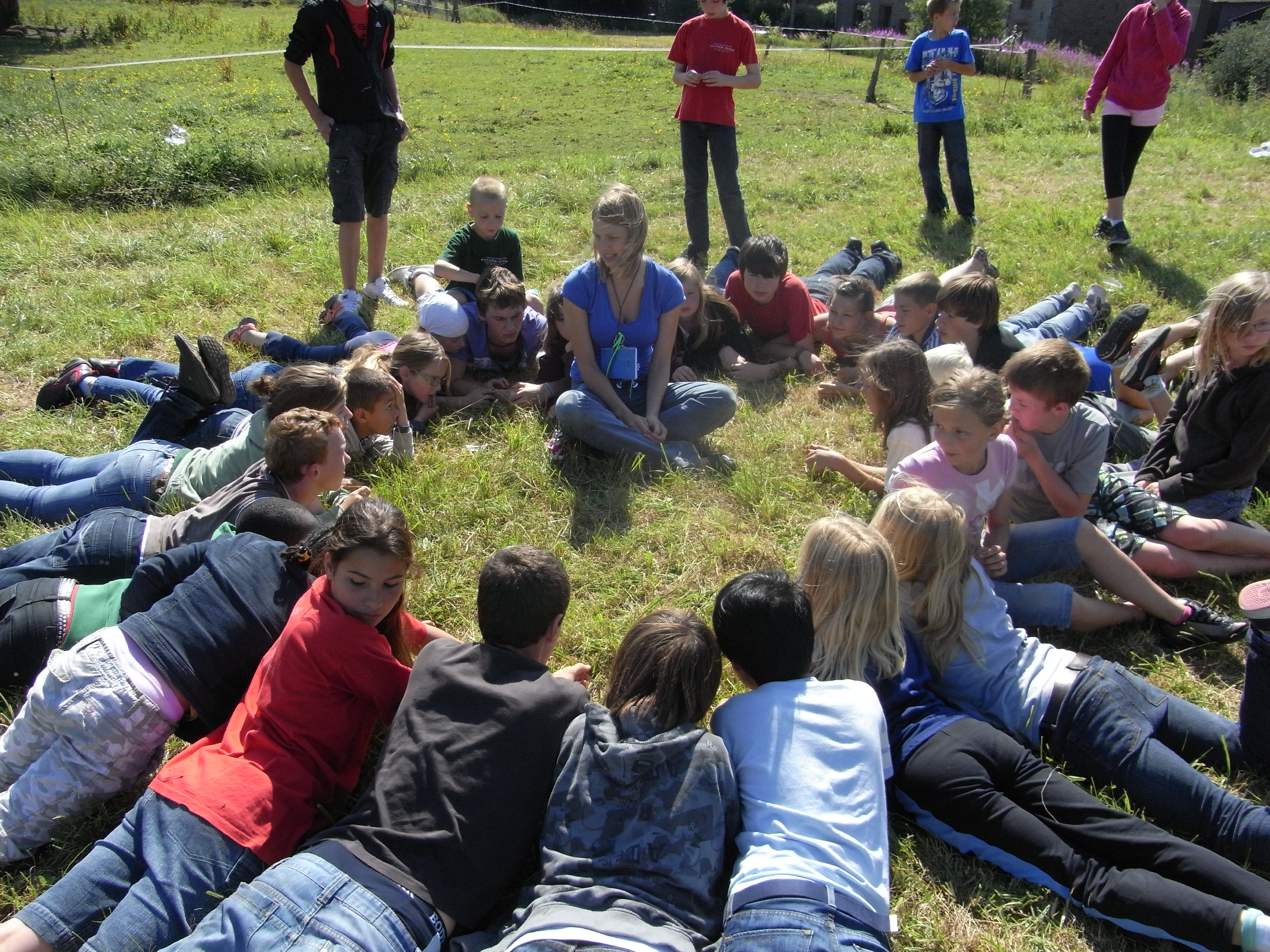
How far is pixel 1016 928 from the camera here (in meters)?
2.26

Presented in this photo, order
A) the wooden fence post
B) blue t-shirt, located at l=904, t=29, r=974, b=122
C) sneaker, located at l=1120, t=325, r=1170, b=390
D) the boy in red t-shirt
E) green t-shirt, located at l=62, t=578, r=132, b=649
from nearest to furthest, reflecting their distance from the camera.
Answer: green t-shirt, located at l=62, t=578, r=132, b=649 → sneaker, located at l=1120, t=325, r=1170, b=390 → the boy in red t-shirt → blue t-shirt, located at l=904, t=29, r=974, b=122 → the wooden fence post

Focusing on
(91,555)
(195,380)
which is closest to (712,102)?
(195,380)

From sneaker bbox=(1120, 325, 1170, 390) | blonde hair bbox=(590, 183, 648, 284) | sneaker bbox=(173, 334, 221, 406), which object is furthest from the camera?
sneaker bbox=(1120, 325, 1170, 390)

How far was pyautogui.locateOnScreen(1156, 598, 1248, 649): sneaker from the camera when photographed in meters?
3.12

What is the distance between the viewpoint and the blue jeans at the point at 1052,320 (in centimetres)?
529

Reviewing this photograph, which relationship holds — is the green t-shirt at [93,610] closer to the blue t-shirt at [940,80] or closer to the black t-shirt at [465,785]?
the black t-shirt at [465,785]

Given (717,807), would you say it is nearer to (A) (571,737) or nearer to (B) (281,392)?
(A) (571,737)

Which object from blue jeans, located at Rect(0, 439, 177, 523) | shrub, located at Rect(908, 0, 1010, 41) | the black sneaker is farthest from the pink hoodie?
shrub, located at Rect(908, 0, 1010, 41)

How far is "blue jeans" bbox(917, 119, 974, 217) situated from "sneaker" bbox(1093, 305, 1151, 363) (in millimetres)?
3653

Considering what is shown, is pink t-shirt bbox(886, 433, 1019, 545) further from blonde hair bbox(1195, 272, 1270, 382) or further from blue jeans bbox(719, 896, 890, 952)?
blue jeans bbox(719, 896, 890, 952)

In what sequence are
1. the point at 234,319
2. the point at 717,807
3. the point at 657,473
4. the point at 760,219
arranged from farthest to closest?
the point at 760,219 → the point at 234,319 → the point at 657,473 → the point at 717,807

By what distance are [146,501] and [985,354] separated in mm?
4119

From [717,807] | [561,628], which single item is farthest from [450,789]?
[561,628]

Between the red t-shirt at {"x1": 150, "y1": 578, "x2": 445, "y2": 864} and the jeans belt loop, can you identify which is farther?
the jeans belt loop
